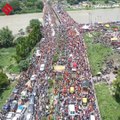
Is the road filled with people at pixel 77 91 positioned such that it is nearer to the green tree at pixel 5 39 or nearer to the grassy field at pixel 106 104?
the grassy field at pixel 106 104

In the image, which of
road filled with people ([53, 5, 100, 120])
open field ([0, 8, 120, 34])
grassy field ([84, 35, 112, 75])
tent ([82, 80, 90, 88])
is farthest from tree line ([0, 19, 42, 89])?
open field ([0, 8, 120, 34])

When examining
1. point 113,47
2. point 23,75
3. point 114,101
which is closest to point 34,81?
point 23,75

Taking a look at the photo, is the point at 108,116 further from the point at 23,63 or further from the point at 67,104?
the point at 23,63

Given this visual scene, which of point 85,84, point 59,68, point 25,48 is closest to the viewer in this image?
point 85,84

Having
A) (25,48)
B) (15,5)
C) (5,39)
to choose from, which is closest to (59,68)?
(25,48)

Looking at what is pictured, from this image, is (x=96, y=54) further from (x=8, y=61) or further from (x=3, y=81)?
(x=3, y=81)
